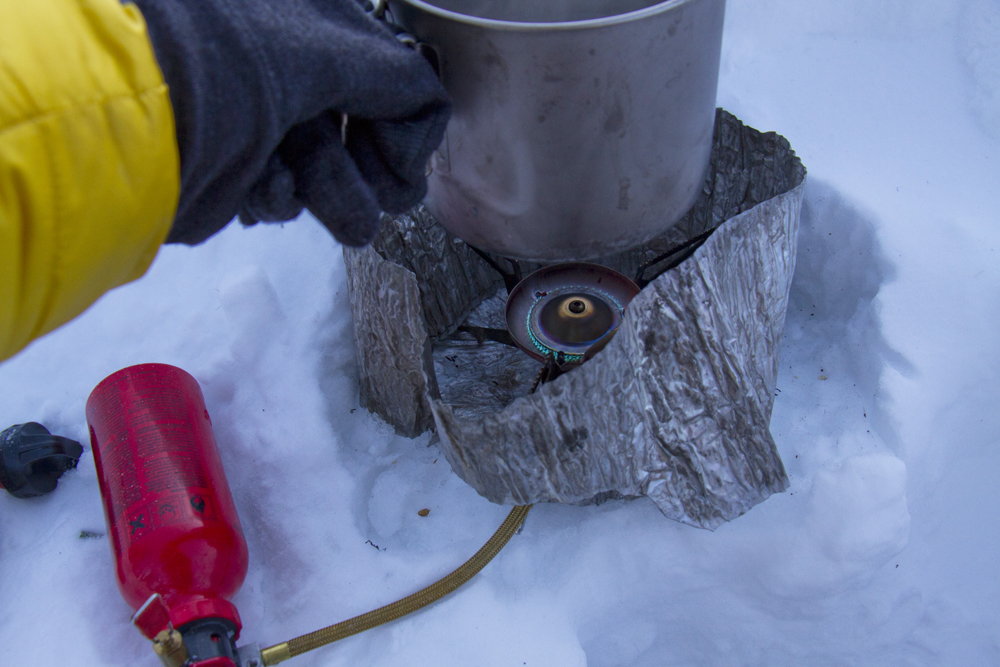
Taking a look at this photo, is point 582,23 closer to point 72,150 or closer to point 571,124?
point 571,124

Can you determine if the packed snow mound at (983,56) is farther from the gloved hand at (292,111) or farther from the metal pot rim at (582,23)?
the gloved hand at (292,111)

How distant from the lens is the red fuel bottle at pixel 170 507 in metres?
0.91

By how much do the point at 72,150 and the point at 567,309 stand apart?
865 mm

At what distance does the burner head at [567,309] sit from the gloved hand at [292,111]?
536mm

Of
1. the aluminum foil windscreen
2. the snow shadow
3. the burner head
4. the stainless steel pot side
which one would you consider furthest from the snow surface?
the stainless steel pot side

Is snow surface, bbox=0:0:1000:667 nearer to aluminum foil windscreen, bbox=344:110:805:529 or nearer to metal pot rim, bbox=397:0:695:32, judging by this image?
aluminum foil windscreen, bbox=344:110:805:529

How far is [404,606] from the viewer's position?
104 cm

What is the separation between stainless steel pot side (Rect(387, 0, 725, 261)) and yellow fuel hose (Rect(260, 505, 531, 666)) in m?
0.44

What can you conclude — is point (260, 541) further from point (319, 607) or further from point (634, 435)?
point (634, 435)

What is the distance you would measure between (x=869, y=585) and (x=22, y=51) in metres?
1.27

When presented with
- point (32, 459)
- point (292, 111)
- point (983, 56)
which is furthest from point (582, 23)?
point (983, 56)

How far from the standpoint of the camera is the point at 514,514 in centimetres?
112

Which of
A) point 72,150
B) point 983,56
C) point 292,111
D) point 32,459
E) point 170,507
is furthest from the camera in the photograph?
point 983,56

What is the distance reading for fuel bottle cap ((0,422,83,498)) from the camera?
1153 mm
